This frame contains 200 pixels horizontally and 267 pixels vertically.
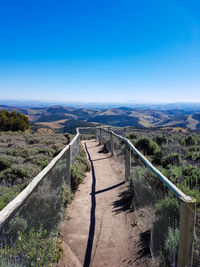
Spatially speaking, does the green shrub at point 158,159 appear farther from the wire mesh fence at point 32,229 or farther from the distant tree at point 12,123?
the distant tree at point 12,123

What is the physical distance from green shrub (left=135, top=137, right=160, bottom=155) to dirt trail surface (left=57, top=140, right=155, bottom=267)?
377 cm

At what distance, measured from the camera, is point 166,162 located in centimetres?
774

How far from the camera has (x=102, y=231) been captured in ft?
13.7

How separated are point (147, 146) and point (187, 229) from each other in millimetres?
Answer: 8446

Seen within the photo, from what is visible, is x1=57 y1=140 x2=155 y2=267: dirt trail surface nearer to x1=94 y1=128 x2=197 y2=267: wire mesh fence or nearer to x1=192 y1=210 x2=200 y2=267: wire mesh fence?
x1=94 y1=128 x2=197 y2=267: wire mesh fence

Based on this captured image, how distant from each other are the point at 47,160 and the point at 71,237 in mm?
4158

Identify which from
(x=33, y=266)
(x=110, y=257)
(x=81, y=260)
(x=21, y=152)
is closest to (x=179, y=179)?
(x=110, y=257)

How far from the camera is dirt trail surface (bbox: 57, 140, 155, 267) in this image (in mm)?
3355

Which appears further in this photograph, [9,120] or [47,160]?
[9,120]

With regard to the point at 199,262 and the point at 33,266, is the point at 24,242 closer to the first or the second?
the point at 33,266

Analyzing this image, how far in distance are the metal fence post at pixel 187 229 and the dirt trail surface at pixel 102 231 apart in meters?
1.09

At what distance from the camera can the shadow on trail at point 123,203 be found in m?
5.03

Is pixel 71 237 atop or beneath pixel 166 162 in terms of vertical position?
beneath

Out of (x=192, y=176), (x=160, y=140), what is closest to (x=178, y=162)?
(x=192, y=176)
